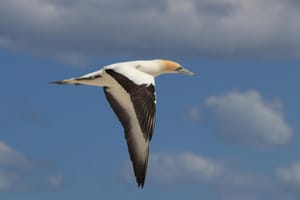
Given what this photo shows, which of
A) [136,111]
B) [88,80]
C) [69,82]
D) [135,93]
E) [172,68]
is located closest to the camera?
[136,111]

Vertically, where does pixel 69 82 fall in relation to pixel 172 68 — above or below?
below

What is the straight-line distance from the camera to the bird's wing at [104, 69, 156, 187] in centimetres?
2530

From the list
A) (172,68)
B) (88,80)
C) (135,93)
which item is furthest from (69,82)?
(135,93)

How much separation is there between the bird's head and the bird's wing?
75.9 inches

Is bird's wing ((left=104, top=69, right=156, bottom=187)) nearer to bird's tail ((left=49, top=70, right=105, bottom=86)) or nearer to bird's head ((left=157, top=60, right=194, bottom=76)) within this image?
bird's tail ((left=49, top=70, right=105, bottom=86))

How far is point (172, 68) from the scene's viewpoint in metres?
32.3

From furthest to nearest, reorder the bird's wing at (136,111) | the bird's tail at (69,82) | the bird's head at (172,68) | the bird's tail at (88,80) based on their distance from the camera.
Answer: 1. the bird's head at (172,68)
2. the bird's tail at (69,82)
3. the bird's tail at (88,80)
4. the bird's wing at (136,111)

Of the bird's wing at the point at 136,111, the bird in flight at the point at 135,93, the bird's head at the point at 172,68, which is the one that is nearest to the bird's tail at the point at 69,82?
the bird in flight at the point at 135,93

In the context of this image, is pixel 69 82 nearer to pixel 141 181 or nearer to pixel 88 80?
pixel 88 80

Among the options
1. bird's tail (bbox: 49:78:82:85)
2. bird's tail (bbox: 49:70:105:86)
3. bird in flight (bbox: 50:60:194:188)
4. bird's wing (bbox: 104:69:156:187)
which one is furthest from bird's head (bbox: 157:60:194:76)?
bird's tail (bbox: 49:78:82:85)

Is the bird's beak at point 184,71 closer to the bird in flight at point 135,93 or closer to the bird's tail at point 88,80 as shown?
the bird in flight at point 135,93

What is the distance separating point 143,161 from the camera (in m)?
28.4

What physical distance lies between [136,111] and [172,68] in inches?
284

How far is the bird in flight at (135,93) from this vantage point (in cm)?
2539
